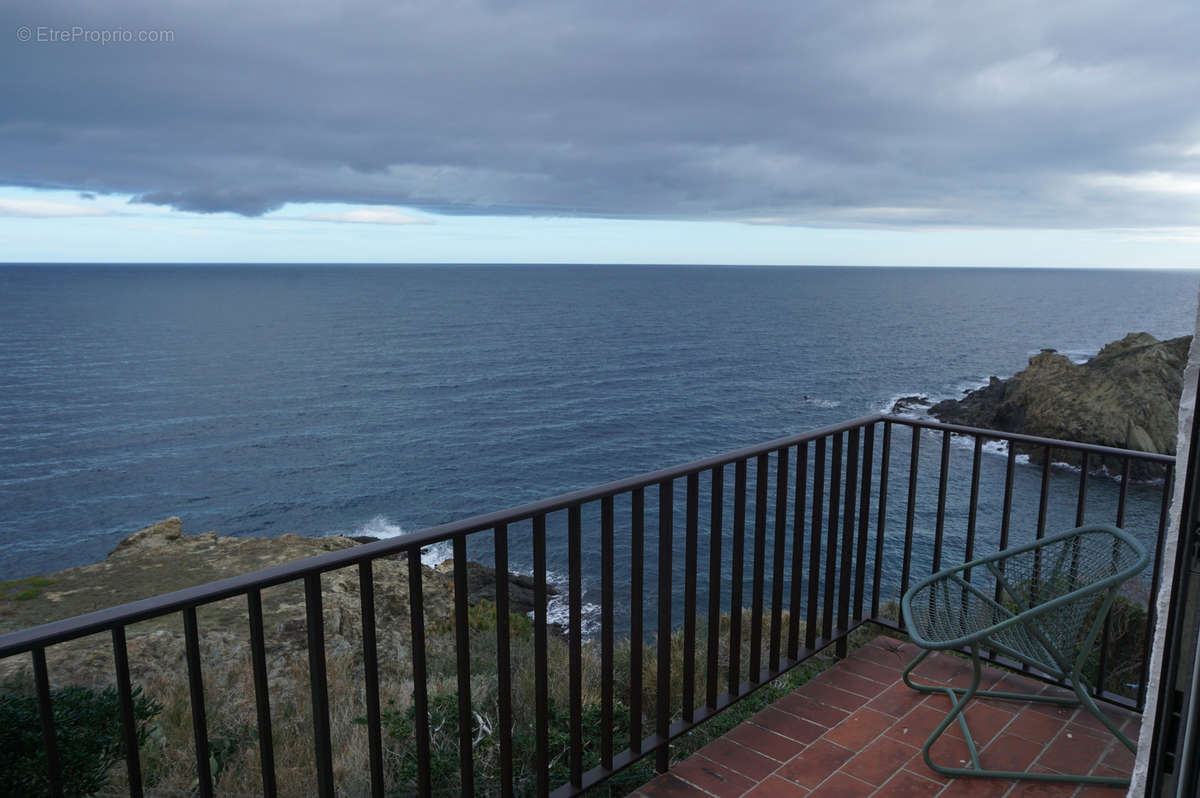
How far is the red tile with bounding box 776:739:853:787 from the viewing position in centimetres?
251

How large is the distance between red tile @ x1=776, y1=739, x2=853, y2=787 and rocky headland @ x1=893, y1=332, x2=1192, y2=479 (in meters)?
24.0

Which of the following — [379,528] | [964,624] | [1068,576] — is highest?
[1068,576]

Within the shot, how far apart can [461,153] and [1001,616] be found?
285 ft

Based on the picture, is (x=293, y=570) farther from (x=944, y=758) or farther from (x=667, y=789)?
(x=944, y=758)

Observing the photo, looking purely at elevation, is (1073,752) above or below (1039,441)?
below

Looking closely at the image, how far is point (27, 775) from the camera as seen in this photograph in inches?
110

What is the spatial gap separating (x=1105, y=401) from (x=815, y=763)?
30074 millimetres

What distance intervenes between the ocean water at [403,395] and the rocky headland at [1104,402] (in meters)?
2.79

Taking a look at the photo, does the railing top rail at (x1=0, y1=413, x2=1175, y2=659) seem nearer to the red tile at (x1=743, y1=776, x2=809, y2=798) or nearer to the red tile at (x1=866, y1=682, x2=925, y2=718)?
the red tile at (x1=743, y1=776, x2=809, y2=798)

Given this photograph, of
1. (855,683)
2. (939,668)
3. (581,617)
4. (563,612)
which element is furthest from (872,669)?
(563,612)

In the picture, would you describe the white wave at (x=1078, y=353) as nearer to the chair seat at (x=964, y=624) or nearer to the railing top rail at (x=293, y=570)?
the chair seat at (x=964, y=624)

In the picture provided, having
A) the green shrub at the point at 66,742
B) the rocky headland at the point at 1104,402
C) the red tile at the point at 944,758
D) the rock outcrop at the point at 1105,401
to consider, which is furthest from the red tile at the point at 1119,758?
the rock outcrop at the point at 1105,401

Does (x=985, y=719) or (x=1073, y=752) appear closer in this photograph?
(x=1073, y=752)

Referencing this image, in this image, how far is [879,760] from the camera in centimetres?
261
